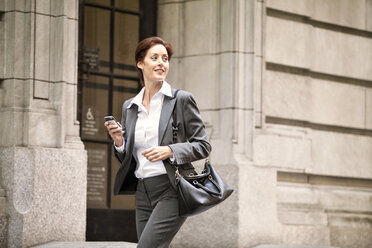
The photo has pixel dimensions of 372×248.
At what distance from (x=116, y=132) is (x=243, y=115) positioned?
5798 mm

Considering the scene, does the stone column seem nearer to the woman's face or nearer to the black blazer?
the black blazer

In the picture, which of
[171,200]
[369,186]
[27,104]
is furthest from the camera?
[369,186]

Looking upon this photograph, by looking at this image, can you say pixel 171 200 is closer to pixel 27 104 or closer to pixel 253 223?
pixel 27 104

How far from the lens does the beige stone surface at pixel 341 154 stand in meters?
12.8

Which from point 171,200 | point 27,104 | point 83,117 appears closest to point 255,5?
point 83,117

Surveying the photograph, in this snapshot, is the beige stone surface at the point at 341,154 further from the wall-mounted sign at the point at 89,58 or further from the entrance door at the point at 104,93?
the wall-mounted sign at the point at 89,58

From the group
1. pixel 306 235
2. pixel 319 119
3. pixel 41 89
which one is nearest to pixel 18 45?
pixel 41 89

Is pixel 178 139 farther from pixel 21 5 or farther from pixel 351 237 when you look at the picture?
pixel 351 237

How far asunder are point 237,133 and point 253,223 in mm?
1211

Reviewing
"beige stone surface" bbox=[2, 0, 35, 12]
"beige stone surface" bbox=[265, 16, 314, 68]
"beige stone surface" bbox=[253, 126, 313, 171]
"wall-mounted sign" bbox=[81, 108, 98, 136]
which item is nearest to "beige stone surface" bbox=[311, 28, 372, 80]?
"beige stone surface" bbox=[265, 16, 314, 68]

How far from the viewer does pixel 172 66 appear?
39.0 feet

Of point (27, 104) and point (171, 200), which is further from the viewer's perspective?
point (27, 104)

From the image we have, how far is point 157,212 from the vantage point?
5543 millimetres

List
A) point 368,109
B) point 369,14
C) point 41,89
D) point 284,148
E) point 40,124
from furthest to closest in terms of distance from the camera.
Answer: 1. point 369,14
2. point 368,109
3. point 284,148
4. point 41,89
5. point 40,124
